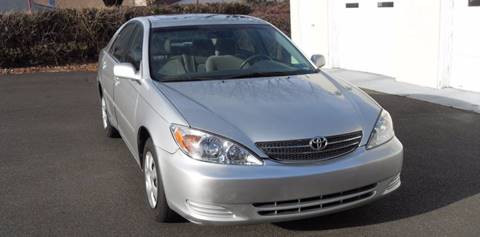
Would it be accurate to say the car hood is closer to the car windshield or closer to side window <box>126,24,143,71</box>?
the car windshield

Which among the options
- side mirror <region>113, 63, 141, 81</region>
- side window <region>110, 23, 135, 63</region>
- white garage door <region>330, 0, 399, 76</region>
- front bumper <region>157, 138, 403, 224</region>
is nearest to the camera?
front bumper <region>157, 138, 403, 224</region>

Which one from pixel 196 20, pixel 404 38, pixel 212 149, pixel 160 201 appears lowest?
pixel 160 201

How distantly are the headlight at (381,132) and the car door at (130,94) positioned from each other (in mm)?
1887

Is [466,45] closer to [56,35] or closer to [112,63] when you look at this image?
[112,63]

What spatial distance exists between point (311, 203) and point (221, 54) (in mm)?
1885

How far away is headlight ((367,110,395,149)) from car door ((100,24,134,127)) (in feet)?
9.13

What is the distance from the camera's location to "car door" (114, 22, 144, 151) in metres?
4.71

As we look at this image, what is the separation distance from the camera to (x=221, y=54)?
500cm

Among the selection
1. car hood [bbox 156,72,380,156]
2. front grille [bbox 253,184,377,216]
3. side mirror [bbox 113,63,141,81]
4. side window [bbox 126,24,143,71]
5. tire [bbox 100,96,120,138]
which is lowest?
tire [bbox 100,96,120,138]

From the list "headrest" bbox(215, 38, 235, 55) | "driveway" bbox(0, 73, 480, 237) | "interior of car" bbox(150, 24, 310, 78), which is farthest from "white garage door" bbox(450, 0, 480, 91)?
"headrest" bbox(215, 38, 235, 55)

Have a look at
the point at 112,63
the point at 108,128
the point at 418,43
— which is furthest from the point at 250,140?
the point at 418,43

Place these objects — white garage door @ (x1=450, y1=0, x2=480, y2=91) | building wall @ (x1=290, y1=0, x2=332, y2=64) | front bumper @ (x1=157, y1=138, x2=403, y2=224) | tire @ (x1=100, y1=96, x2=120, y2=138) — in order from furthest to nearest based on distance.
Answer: building wall @ (x1=290, y1=0, x2=332, y2=64)
white garage door @ (x1=450, y1=0, x2=480, y2=91)
tire @ (x1=100, y1=96, x2=120, y2=138)
front bumper @ (x1=157, y1=138, x2=403, y2=224)

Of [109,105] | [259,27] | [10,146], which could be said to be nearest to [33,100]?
[10,146]

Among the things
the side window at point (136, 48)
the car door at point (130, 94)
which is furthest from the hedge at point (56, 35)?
the side window at point (136, 48)
